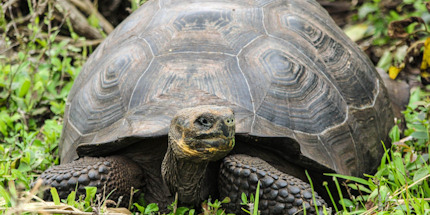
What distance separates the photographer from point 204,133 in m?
2.51

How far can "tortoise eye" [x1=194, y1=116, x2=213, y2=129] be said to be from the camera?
2.50 metres

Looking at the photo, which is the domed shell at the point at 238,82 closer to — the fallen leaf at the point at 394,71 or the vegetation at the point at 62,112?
the vegetation at the point at 62,112

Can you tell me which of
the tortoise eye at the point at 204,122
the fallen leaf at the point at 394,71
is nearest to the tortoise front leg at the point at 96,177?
the tortoise eye at the point at 204,122

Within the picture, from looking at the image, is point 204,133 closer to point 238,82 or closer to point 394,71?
point 238,82

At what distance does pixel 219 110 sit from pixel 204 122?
0.08 meters

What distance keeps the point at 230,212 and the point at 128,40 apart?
4.24 ft

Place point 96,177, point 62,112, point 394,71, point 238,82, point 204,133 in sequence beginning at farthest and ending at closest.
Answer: point 394,71 → point 62,112 → point 238,82 → point 96,177 → point 204,133

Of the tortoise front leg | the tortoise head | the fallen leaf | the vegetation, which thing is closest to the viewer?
the tortoise head

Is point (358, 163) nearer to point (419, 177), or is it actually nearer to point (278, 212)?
point (419, 177)

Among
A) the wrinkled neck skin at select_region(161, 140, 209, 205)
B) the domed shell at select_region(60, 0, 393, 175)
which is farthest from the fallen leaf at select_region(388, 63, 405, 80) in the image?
the wrinkled neck skin at select_region(161, 140, 209, 205)

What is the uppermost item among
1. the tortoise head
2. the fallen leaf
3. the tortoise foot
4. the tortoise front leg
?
the tortoise head

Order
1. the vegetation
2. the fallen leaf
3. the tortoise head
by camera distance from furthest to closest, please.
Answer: the fallen leaf, the vegetation, the tortoise head

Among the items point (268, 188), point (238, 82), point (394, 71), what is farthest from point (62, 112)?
point (394, 71)

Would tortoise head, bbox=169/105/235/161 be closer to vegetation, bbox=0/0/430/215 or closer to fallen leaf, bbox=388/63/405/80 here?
vegetation, bbox=0/0/430/215
